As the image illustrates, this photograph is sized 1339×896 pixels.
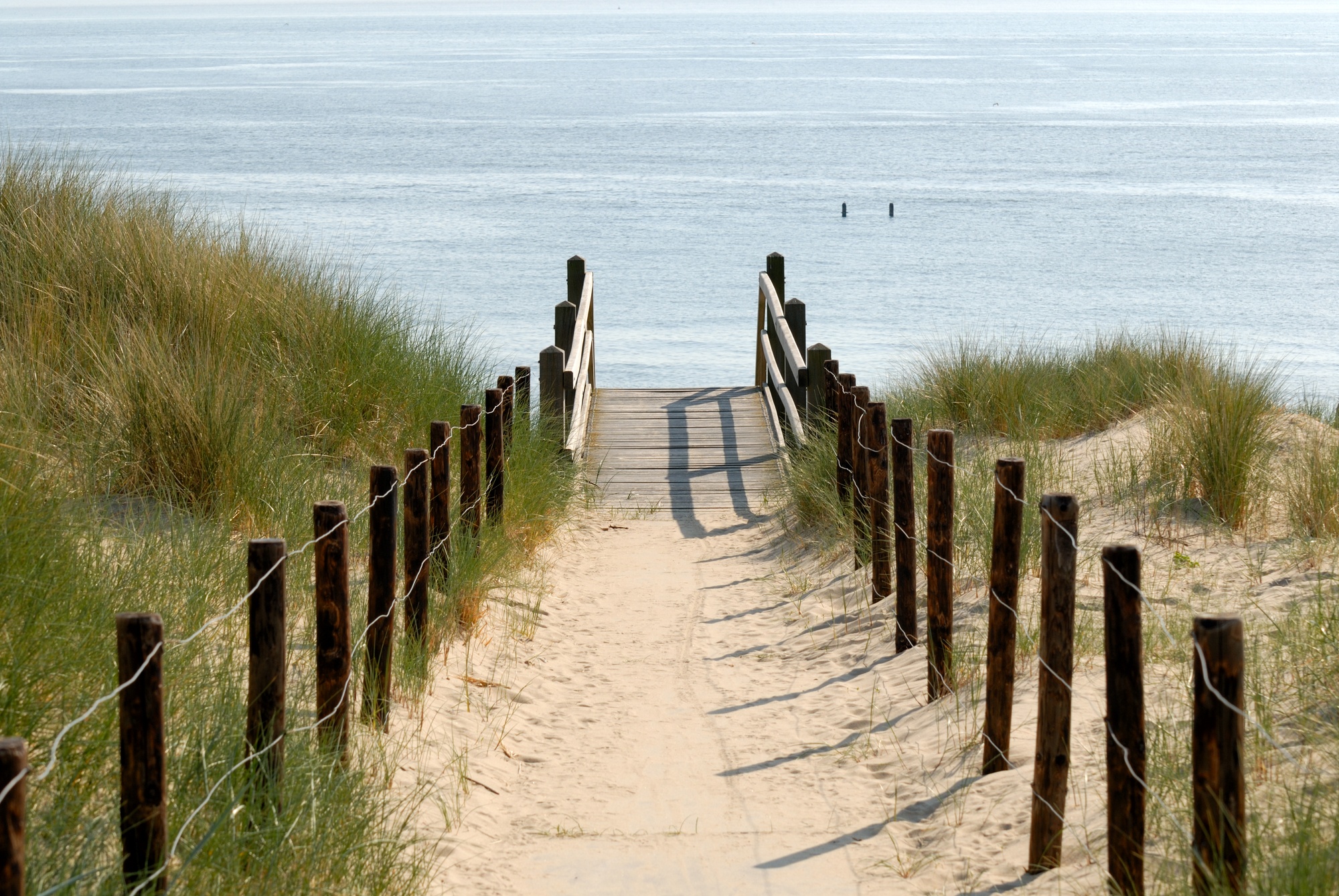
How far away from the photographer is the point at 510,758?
17.0 ft

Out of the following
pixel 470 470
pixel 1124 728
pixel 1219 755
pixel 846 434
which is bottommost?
pixel 1124 728

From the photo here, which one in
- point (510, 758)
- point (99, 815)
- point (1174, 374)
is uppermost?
point (1174, 374)

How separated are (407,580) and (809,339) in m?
20.0

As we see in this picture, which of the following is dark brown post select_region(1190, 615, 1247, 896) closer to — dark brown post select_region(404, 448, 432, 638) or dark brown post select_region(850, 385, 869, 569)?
dark brown post select_region(404, 448, 432, 638)

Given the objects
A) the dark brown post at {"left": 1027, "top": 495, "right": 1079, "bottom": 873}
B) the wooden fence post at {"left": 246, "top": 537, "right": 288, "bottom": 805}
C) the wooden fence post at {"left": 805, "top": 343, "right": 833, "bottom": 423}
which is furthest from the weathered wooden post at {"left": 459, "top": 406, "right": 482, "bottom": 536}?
the dark brown post at {"left": 1027, "top": 495, "right": 1079, "bottom": 873}

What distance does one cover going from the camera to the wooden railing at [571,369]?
9836 millimetres

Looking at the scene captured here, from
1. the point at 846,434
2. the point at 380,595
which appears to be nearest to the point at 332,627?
the point at 380,595

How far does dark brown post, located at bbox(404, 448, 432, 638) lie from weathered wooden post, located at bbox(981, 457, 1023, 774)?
7.62ft

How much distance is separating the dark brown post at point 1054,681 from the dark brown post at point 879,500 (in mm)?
Result: 2671

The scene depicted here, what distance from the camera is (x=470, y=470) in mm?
6836

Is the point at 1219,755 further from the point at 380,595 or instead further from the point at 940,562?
the point at 380,595

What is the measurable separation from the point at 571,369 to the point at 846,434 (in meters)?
3.13

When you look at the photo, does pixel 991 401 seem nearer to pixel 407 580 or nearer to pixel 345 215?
pixel 407 580

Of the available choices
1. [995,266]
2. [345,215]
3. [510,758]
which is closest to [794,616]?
[510,758]
